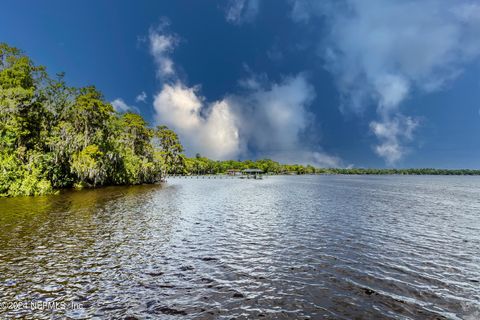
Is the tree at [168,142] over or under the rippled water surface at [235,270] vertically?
over

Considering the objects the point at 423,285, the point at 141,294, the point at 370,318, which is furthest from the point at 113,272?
the point at 423,285

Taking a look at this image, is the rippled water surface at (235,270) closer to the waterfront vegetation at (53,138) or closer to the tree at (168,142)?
the waterfront vegetation at (53,138)

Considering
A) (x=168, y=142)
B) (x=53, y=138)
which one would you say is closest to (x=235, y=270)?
(x=53, y=138)

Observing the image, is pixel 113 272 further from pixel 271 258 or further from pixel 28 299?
pixel 271 258

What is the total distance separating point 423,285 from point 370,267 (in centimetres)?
196

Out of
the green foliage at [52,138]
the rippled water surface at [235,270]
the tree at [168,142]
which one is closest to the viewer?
the rippled water surface at [235,270]

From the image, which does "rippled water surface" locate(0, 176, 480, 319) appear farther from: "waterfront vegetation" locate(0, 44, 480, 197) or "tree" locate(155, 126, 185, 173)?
"tree" locate(155, 126, 185, 173)

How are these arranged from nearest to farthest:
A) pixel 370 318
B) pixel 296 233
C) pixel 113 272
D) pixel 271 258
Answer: pixel 370 318 → pixel 113 272 → pixel 271 258 → pixel 296 233

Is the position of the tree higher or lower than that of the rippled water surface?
higher

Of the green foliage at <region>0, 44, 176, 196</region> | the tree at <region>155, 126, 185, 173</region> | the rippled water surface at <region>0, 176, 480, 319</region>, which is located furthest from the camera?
the tree at <region>155, 126, 185, 173</region>

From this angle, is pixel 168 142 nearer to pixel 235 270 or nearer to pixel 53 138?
pixel 53 138

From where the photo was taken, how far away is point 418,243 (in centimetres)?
1418

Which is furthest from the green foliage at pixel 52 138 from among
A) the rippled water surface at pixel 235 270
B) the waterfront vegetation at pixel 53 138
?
the rippled water surface at pixel 235 270

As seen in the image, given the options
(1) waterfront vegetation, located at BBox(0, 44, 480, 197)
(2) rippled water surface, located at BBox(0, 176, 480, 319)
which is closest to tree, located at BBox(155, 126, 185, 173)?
(1) waterfront vegetation, located at BBox(0, 44, 480, 197)
